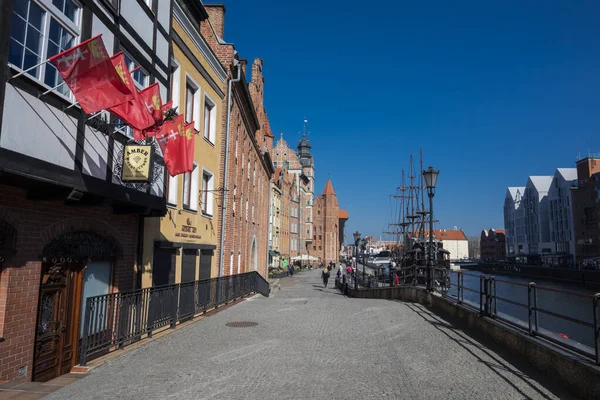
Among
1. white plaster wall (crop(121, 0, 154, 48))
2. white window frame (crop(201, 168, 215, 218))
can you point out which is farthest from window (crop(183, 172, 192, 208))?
white plaster wall (crop(121, 0, 154, 48))

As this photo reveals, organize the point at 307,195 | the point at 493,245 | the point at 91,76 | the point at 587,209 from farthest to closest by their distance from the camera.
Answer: the point at 493,245 < the point at 307,195 < the point at 587,209 < the point at 91,76

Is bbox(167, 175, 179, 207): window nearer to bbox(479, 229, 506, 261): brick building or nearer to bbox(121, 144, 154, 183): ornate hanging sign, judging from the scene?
bbox(121, 144, 154, 183): ornate hanging sign

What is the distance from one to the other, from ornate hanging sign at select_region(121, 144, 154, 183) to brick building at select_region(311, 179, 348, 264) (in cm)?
10331

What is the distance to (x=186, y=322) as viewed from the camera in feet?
38.4

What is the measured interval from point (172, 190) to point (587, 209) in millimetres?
84673

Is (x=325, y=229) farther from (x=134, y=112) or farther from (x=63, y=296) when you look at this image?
(x=63, y=296)

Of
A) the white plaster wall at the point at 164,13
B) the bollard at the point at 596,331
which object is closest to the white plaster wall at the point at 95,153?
the white plaster wall at the point at 164,13

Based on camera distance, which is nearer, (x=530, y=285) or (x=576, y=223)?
(x=530, y=285)

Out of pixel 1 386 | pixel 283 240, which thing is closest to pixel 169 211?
pixel 1 386

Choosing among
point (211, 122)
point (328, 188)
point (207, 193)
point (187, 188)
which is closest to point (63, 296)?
point (187, 188)

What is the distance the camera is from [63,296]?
25.1 feet

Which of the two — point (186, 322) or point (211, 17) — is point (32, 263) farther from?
point (211, 17)

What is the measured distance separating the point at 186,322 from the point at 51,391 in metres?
5.85

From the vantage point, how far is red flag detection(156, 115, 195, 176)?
33.8 feet
